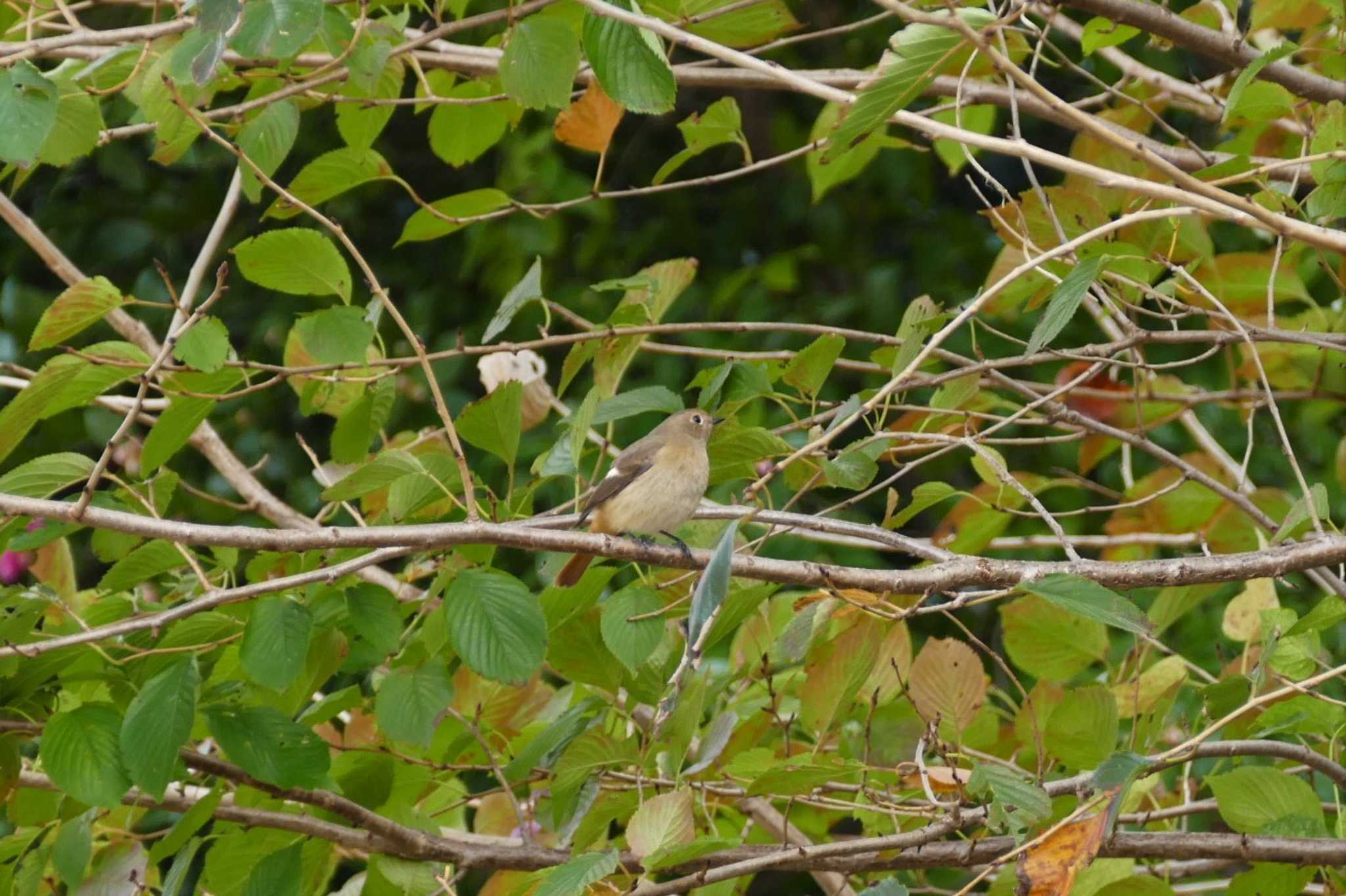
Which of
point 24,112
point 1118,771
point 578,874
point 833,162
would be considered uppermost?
point 24,112

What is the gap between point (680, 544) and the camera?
277 centimetres

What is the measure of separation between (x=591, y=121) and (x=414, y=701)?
112 cm

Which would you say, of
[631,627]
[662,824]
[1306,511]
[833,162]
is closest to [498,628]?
[631,627]

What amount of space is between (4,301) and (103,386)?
3987 mm

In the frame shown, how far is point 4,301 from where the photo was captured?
5.82 m

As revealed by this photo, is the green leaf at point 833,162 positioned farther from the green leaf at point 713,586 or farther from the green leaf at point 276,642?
the green leaf at point 713,586

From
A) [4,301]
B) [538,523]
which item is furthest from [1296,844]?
[4,301]

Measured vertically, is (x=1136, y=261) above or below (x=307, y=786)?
above

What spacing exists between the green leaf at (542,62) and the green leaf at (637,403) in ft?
1.56

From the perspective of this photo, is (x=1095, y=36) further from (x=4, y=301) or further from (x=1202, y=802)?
(x=4, y=301)

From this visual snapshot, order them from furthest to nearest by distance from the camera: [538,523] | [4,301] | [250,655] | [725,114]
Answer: [4,301] < [725,114] < [538,523] < [250,655]

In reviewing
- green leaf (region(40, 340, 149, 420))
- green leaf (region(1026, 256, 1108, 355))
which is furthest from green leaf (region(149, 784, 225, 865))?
green leaf (region(1026, 256, 1108, 355))

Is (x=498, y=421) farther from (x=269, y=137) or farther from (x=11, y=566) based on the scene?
(x=11, y=566)

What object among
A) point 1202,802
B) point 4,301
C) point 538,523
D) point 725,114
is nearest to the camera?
point 538,523
